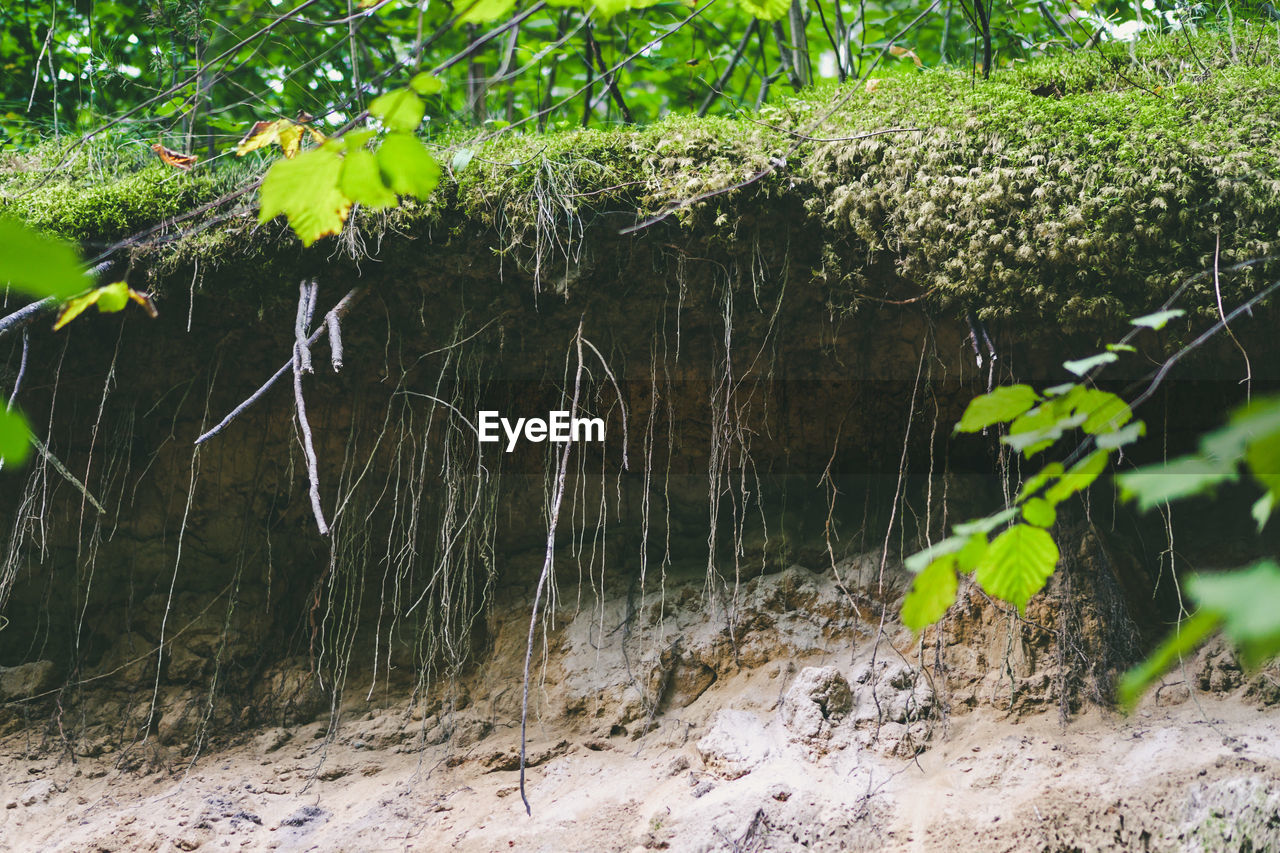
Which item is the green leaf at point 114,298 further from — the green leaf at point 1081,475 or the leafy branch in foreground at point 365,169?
the green leaf at point 1081,475

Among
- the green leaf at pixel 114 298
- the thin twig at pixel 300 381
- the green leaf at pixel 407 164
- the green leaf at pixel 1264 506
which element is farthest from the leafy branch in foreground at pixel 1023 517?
the green leaf at pixel 114 298

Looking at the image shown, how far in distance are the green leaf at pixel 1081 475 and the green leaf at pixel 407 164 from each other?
2.88 feet

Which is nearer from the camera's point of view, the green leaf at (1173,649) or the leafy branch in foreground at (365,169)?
the green leaf at (1173,649)

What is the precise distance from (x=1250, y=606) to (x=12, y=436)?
0.88 m

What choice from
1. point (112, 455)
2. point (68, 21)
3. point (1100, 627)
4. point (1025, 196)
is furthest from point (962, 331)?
point (68, 21)

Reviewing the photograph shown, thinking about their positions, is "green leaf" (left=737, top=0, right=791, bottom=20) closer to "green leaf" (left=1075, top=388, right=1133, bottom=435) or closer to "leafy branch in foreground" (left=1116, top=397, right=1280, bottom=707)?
"green leaf" (left=1075, top=388, right=1133, bottom=435)

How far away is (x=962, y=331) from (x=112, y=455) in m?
3.29

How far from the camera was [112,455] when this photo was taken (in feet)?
10.7

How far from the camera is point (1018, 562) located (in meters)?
1.07

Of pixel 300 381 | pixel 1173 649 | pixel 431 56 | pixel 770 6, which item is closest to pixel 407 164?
pixel 770 6

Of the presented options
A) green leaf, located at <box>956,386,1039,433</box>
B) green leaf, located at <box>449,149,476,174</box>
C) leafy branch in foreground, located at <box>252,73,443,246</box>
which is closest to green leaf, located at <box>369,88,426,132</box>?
leafy branch in foreground, located at <box>252,73,443,246</box>

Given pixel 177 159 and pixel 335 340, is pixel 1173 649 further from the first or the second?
pixel 177 159

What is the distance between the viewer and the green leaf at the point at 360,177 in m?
1.08

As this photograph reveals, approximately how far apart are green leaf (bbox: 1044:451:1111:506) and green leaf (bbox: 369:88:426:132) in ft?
3.22
